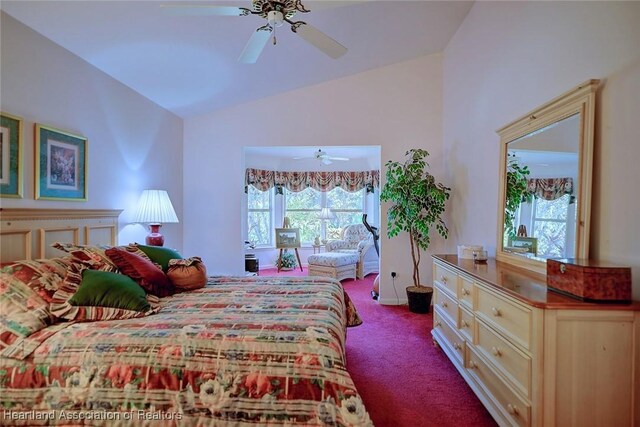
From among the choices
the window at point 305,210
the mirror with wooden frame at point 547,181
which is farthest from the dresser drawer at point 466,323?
the window at point 305,210

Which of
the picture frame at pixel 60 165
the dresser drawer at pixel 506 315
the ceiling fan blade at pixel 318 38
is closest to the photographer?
the dresser drawer at pixel 506 315

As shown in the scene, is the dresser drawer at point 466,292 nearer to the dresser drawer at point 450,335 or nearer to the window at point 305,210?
the dresser drawer at point 450,335

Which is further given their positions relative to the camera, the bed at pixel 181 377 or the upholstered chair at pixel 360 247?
the upholstered chair at pixel 360 247

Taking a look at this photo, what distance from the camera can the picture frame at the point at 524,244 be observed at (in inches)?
80.9

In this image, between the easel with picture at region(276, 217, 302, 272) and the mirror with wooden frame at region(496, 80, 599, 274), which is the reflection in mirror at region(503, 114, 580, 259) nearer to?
the mirror with wooden frame at region(496, 80, 599, 274)

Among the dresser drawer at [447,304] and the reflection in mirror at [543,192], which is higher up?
the reflection in mirror at [543,192]

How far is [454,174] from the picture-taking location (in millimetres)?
3615

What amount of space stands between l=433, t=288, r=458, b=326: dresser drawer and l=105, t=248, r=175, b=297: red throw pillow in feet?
6.89

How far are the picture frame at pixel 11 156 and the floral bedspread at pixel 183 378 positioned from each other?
44.0 inches

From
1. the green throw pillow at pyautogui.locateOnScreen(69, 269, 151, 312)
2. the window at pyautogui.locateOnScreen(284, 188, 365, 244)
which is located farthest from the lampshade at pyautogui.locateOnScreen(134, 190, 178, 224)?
the window at pyautogui.locateOnScreen(284, 188, 365, 244)

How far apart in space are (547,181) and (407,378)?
1.70 metres

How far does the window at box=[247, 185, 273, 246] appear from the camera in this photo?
6.52 metres

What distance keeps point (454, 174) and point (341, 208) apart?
11.4 ft

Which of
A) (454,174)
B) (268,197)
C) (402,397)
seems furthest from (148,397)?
(268,197)
